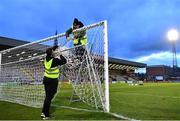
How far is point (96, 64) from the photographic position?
934cm

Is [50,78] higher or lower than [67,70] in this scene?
lower

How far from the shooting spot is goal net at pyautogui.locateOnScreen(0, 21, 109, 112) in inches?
356

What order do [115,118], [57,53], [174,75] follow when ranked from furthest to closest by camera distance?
1. [174,75]
2. [57,53]
3. [115,118]

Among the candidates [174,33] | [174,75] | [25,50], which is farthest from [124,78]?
[25,50]

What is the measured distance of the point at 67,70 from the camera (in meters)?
10.9

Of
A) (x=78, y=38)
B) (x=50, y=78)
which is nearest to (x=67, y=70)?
(x=78, y=38)

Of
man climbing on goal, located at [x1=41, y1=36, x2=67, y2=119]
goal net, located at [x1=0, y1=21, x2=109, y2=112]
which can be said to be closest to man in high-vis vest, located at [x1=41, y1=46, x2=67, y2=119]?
man climbing on goal, located at [x1=41, y1=36, x2=67, y2=119]

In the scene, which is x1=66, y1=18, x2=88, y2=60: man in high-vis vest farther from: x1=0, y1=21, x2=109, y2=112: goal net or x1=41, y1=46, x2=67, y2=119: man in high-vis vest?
x1=41, y1=46, x2=67, y2=119: man in high-vis vest

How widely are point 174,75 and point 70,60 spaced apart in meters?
146

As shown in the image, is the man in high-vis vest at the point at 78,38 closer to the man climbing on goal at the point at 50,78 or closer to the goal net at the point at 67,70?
the goal net at the point at 67,70

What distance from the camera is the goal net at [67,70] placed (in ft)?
29.7

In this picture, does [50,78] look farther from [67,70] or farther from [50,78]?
[67,70]

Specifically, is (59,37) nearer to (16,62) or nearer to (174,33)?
(16,62)

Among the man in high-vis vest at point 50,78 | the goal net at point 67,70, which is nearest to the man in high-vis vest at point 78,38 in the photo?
the goal net at point 67,70
